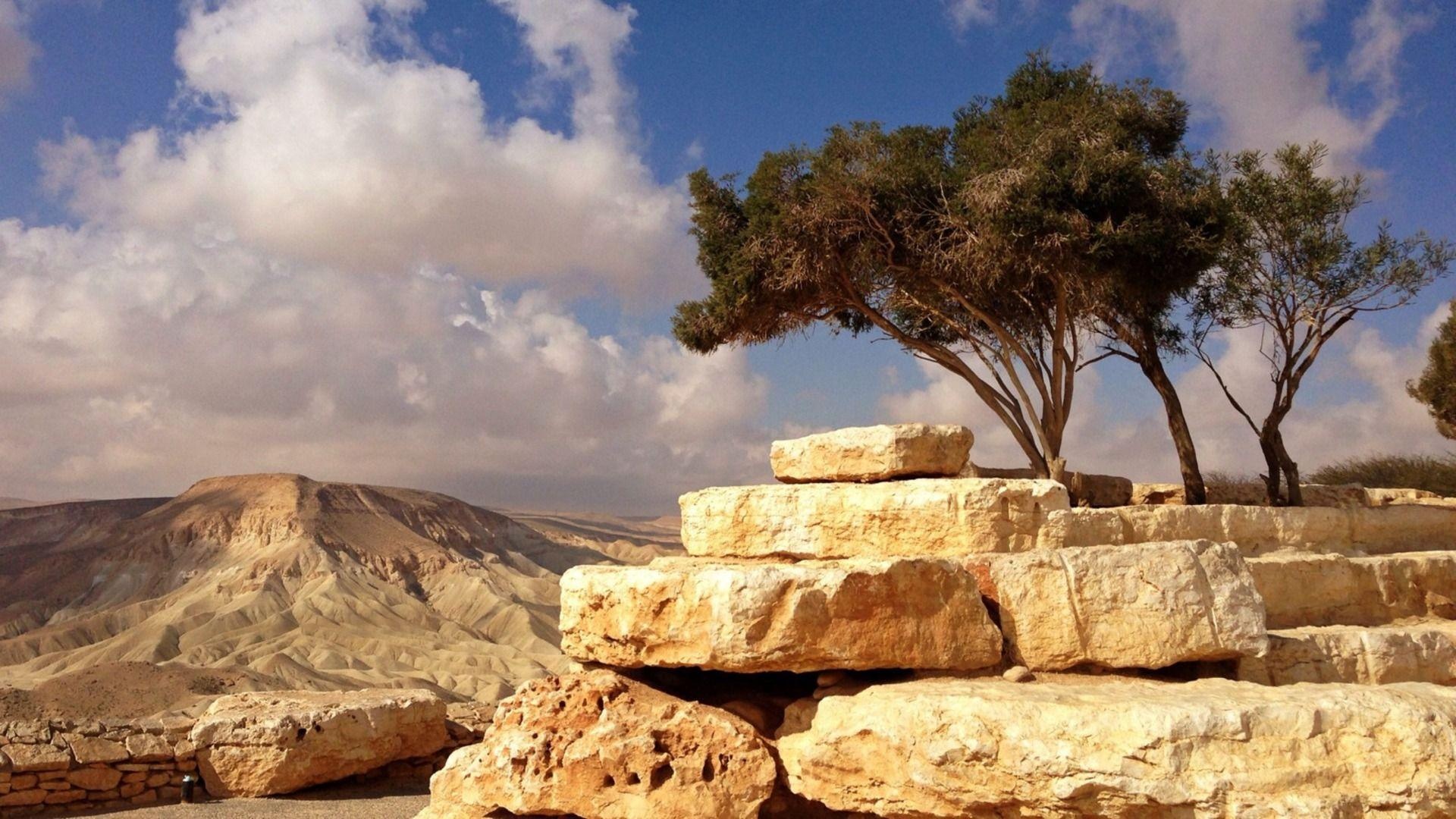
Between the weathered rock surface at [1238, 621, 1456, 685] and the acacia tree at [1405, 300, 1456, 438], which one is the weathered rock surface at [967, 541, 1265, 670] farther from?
the acacia tree at [1405, 300, 1456, 438]

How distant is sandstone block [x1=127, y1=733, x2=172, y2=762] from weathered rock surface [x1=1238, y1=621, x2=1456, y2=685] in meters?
10.9

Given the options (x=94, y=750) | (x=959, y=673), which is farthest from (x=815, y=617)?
(x=94, y=750)

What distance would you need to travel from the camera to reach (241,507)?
61812mm

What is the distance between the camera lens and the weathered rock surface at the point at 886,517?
6.45 metres

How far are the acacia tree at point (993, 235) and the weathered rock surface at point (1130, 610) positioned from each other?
5263mm

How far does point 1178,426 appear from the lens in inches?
524

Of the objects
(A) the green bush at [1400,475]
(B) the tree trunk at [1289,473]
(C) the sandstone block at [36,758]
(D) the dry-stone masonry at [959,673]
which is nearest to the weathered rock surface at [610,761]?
(D) the dry-stone masonry at [959,673]

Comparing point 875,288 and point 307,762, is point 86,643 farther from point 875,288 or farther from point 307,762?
point 875,288

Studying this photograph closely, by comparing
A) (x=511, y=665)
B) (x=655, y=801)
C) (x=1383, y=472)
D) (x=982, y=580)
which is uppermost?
(x=1383, y=472)

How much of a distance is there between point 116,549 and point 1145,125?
6114cm

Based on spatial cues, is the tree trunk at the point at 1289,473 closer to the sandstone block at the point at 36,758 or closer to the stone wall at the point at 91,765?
the stone wall at the point at 91,765

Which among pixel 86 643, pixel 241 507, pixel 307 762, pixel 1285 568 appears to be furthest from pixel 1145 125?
pixel 241 507

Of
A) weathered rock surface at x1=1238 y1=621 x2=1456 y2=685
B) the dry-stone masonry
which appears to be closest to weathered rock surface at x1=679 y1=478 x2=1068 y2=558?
the dry-stone masonry

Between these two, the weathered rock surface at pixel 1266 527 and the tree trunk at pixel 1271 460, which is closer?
the weathered rock surface at pixel 1266 527
